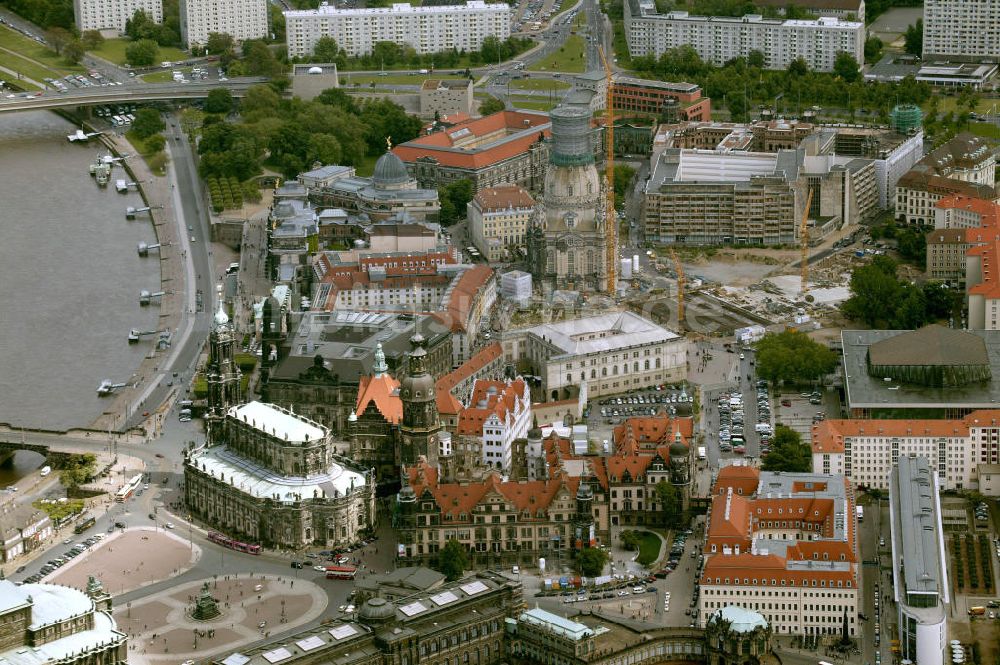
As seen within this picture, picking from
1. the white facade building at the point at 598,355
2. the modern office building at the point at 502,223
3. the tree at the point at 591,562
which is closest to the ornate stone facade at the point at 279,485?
the tree at the point at 591,562

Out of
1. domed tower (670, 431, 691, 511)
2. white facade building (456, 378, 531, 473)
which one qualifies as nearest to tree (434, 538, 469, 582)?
white facade building (456, 378, 531, 473)

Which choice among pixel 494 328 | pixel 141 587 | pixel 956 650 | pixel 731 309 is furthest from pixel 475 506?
pixel 731 309

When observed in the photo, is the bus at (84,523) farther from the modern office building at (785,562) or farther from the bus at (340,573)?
the modern office building at (785,562)

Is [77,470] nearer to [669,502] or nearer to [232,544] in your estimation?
[232,544]

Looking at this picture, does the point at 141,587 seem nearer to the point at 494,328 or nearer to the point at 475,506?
the point at 475,506

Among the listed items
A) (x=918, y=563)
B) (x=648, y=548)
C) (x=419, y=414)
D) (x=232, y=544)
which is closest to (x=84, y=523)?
(x=232, y=544)
